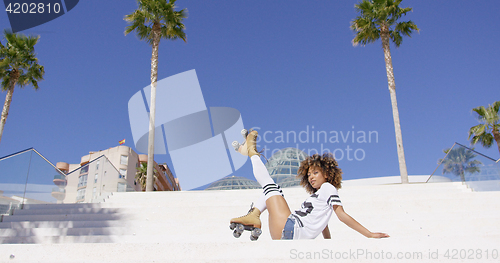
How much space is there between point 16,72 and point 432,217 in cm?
1905

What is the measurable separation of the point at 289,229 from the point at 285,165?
3842cm

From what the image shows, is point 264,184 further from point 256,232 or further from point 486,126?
point 486,126

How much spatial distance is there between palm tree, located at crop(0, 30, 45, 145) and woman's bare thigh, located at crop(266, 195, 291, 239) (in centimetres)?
1708

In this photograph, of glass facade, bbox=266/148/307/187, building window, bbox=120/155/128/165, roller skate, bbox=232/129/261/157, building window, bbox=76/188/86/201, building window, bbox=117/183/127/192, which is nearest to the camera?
roller skate, bbox=232/129/261/157

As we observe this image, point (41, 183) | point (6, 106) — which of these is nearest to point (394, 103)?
point (41, 183)

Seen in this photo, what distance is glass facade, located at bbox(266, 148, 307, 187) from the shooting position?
38.6m

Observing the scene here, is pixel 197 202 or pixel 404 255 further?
pixel 197 202

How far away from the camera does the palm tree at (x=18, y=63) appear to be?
16.9 m

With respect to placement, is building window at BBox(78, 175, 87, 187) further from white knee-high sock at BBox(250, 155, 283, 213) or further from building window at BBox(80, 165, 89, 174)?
white knee-high sock at BBox(250, 155, 283, 213)

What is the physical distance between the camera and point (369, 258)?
115 inches

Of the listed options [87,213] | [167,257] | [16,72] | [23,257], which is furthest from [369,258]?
[16,72]

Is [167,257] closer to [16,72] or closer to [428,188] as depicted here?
[428,188]

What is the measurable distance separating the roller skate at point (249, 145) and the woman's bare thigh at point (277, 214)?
58 cm

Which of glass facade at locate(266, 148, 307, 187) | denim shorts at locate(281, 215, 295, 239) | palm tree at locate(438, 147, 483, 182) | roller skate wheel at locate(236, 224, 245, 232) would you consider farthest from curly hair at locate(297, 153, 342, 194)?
glass facade at locate(266, 148, 307, 187)
